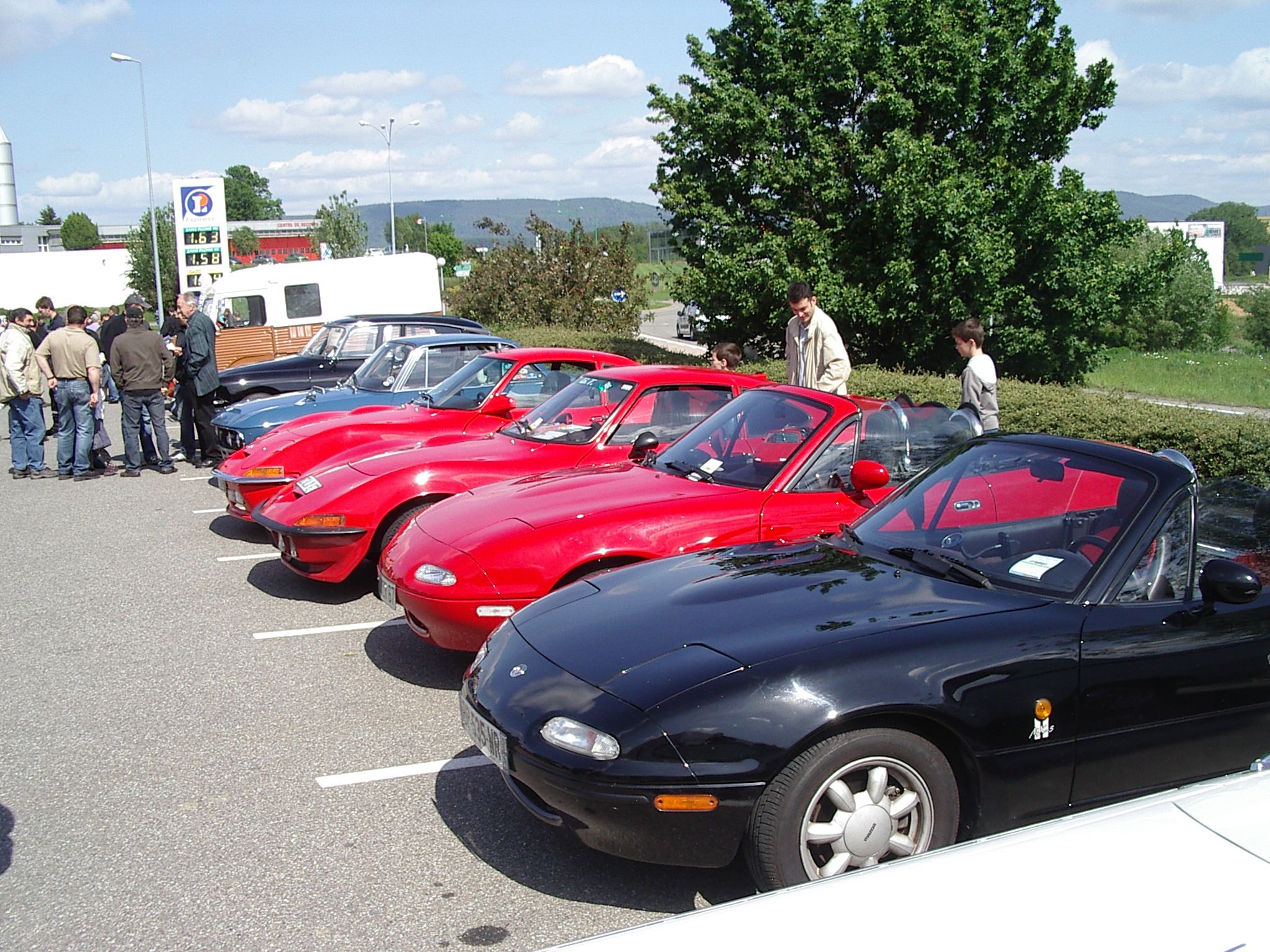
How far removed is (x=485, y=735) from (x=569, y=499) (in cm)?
209

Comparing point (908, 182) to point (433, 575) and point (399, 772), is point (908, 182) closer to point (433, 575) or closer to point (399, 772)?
point (433, 575)

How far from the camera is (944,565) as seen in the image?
3850 mm

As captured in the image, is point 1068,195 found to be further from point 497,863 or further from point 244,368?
point 497,863

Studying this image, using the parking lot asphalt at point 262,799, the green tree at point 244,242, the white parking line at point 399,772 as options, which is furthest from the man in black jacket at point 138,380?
the green tree at point 244,242

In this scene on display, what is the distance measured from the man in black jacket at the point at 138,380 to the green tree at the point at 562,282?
42.9 ft

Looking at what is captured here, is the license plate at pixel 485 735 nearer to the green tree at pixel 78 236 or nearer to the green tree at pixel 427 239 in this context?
the green tree at pixel 427 239

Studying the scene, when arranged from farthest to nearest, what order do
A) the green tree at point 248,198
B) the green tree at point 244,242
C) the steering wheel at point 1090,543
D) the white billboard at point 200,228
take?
the green tree at point 248,198 → the green tree at point 244,242 → the white billboard at point 200,228 → the steering wheel at point 1090,543

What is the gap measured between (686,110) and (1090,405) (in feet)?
31.4

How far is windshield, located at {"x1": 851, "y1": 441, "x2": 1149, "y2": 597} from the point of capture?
12.1 feet

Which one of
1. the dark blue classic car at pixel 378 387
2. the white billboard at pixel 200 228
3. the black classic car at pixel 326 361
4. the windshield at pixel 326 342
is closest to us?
Answer: the dark blue classic car at pixel 378 387

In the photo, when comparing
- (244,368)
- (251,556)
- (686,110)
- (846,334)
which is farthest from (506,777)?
(686,110)

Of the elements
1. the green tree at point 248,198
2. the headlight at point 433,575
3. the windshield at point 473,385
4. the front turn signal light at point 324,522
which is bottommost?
the front turn signal light at point 324,522

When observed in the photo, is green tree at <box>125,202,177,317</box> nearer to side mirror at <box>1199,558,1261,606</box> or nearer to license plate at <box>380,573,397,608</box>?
license plate at <box>380,573,397,608</box>

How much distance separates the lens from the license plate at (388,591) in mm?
5270
